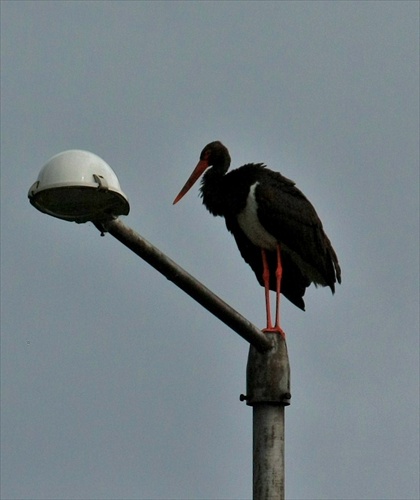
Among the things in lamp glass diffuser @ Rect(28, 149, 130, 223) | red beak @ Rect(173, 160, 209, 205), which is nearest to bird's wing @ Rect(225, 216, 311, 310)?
red beak @ Rect(173, 160, 209, 205)

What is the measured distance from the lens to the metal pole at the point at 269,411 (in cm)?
637

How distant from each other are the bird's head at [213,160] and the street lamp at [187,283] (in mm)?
6301

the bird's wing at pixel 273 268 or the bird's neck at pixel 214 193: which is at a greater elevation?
the bird's neck at pixel 214 193

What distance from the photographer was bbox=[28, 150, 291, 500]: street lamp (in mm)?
5824

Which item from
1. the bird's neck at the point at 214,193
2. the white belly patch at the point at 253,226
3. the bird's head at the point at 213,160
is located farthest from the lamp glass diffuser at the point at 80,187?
the bird's head at the point at 213,160

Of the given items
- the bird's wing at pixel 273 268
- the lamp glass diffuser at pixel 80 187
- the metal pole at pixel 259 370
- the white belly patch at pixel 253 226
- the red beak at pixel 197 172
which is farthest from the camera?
the red beak at pixel 197 172

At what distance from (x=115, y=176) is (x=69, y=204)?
0.87 ft

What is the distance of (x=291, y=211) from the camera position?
12781 millimetres

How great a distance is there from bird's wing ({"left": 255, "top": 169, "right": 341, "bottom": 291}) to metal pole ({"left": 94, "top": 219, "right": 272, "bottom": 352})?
18.5ft

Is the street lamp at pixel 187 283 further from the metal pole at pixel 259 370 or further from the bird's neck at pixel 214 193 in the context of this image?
the bird's neck at pixel 214 193

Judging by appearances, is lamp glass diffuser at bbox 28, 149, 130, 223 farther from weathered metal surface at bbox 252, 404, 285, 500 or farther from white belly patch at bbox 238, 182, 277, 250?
white belly patch at bbox 238, 182, 277, 250

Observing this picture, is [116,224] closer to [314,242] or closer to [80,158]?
[80,158]

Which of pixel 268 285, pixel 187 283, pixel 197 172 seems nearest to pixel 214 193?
pixel 197 172

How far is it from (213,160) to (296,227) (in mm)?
1300
